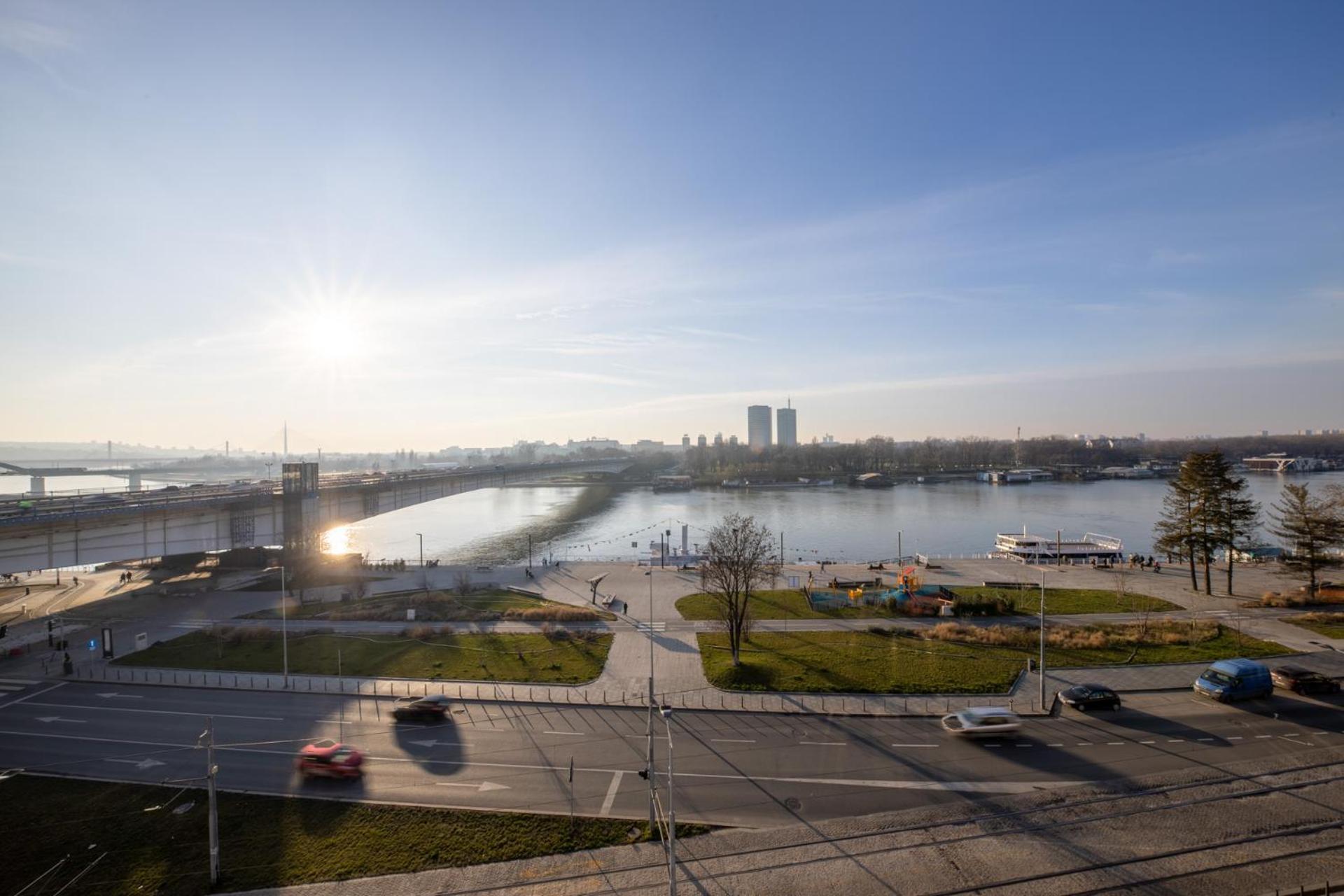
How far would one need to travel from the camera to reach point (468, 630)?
29359 mm

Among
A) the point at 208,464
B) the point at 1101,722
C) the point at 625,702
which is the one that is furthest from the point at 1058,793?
the point at 208,464

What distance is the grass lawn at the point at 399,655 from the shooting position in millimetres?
23531

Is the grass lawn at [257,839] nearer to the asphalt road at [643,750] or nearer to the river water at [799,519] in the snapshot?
the asphalt road at [643,750]

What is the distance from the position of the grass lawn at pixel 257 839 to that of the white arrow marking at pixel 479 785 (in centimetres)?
103

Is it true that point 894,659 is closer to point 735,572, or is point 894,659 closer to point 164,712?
point 735,572

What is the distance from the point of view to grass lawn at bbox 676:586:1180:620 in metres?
30.9

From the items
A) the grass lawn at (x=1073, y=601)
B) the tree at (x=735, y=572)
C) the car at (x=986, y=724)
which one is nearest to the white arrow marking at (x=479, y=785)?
the tree at (x=735, y=572)

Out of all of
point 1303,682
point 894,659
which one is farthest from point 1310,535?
point 894,659

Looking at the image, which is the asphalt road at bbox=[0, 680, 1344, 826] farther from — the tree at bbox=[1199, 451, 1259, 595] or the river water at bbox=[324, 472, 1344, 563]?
the river water at bbox=[324, 472, 1344, 563]

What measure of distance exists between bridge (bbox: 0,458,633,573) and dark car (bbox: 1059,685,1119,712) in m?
43.4

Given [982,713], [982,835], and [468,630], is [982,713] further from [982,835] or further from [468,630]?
[468,630]

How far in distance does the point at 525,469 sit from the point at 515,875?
9594 cm

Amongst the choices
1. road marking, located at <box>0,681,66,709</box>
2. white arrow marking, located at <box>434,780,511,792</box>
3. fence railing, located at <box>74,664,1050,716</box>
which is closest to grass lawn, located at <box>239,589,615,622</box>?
fence railing, located at <box>74,664,1050,716</box>

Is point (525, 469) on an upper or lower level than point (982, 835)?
upper
